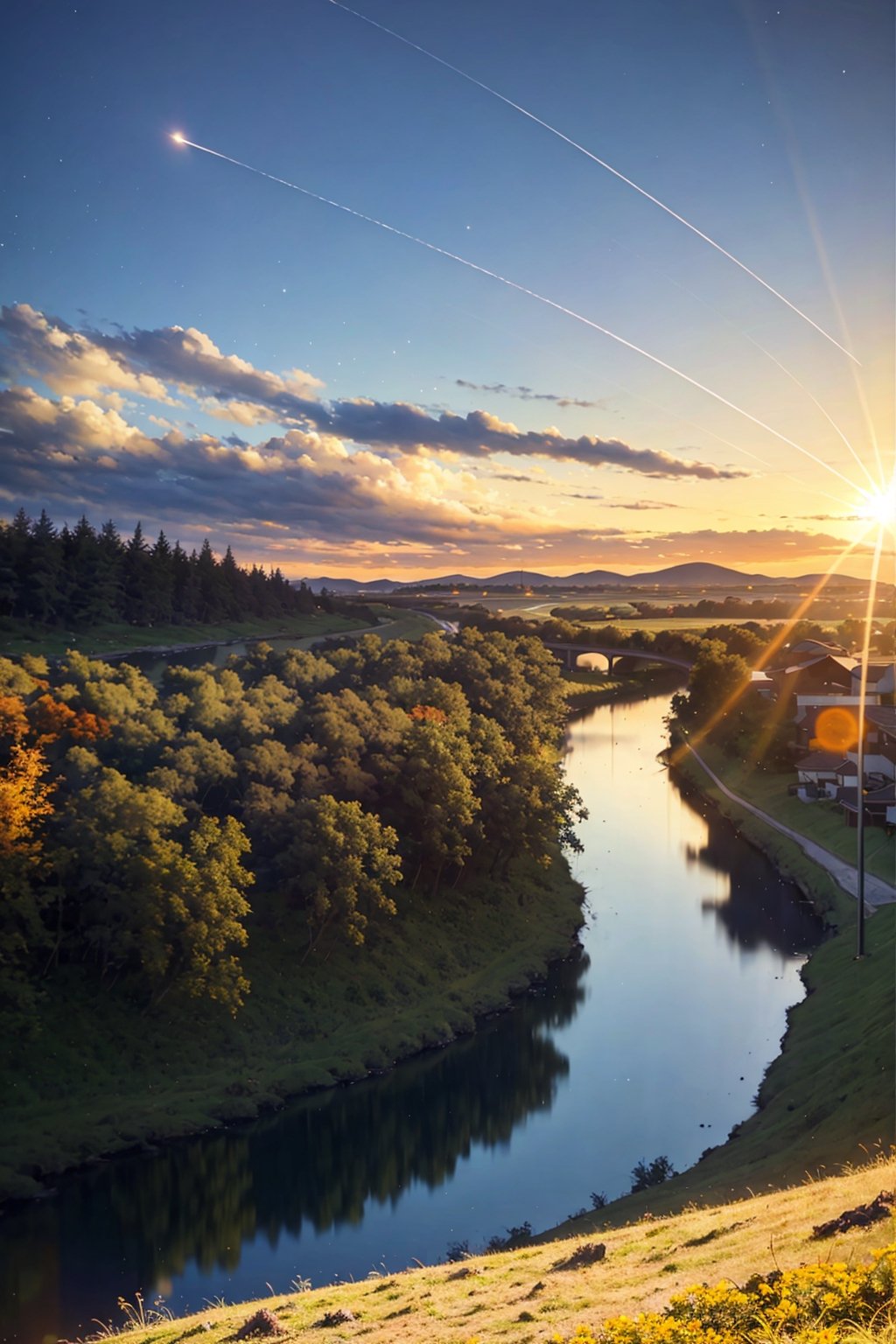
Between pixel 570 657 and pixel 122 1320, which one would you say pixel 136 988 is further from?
pixel 570 657

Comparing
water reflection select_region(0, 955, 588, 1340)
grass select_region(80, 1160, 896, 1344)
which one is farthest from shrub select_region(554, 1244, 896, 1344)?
water reflection select_region(0, 955, 588, 1340)

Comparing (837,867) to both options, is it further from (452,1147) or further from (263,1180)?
(263,1180)

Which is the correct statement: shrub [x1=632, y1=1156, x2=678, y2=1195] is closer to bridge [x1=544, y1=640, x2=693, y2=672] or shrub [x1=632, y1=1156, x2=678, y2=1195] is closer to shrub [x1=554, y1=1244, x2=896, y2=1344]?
shrub [x1=554, y1=1244, x2=896, y2=1344]

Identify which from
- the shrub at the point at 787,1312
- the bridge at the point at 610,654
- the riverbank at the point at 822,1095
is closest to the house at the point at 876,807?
the riverbank at the point at 822,1095

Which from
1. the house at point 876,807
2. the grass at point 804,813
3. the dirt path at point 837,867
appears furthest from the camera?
the house at point 876,807

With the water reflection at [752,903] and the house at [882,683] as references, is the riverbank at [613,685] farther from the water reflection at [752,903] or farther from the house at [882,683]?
the water reflection at [752,903]

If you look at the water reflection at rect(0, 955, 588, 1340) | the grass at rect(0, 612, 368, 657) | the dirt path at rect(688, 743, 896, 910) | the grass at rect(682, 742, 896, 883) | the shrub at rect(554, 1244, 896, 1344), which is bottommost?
the water reflection at rect(0, 955, 588, 1340)

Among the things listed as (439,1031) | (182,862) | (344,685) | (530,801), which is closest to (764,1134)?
(439,1031)
